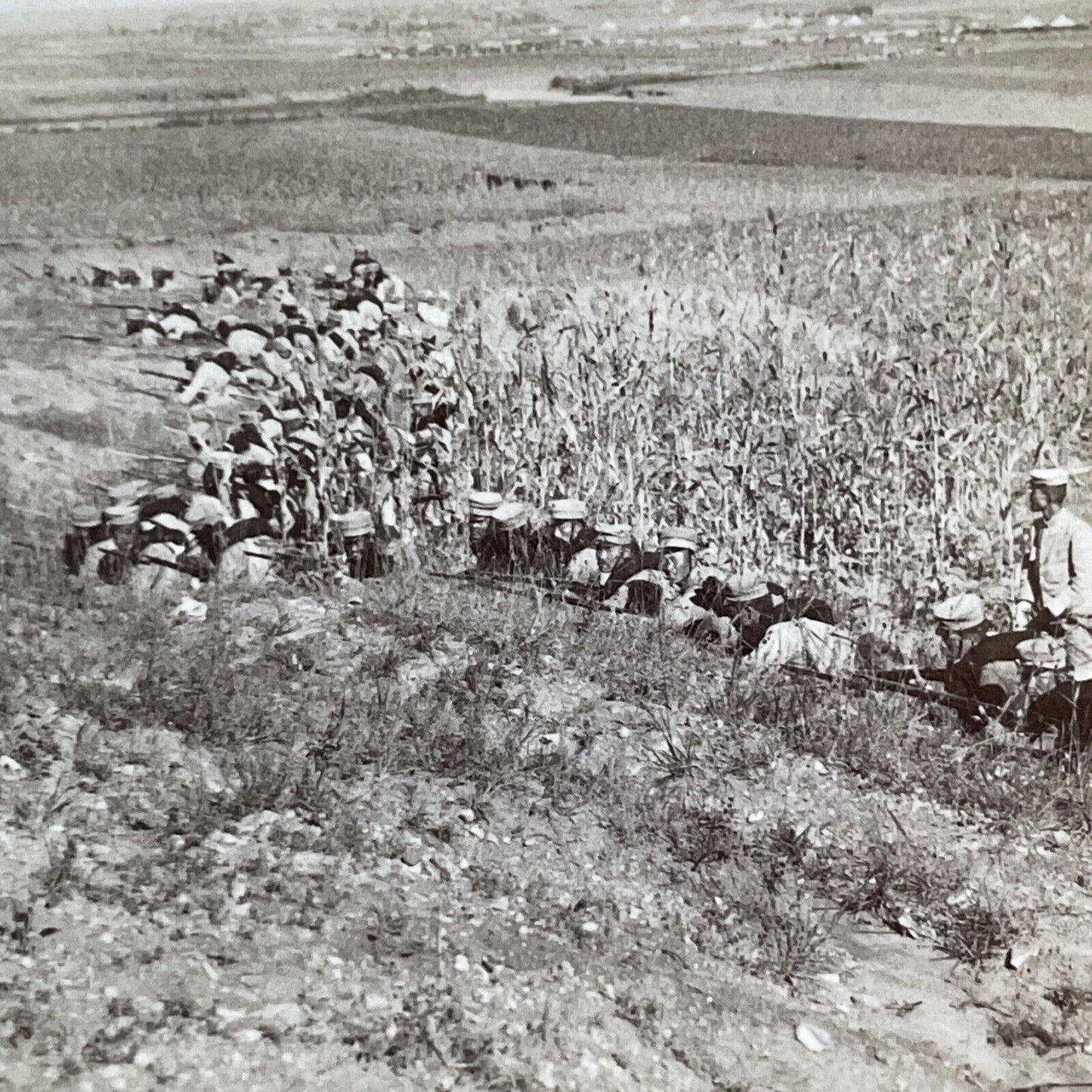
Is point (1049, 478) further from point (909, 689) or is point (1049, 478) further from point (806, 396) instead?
point (806, 396)

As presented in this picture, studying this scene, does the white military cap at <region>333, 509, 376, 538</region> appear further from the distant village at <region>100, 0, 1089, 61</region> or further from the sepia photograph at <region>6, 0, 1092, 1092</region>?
the distant village at <region>100, 0, 1089, 61</region>

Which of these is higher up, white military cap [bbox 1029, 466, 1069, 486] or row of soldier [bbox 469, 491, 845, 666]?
white military cap [bbox 1029, 466, 1069, 486]

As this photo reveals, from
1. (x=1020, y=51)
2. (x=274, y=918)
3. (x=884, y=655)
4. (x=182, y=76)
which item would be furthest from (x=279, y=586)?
(x=1020, y=51)

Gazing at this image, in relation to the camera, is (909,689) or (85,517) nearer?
(909,689)

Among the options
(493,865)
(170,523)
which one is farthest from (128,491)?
(493,865)

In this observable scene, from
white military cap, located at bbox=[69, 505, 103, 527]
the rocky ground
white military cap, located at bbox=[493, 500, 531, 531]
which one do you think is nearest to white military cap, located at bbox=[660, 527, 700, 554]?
the rocky ground

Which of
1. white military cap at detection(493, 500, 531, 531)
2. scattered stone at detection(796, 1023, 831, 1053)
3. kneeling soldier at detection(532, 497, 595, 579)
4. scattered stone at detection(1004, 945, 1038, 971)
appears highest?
white military cap at detection(493, 500, 531, 531)

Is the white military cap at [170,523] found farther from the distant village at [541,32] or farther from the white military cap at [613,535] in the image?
the distant village at [541,32]
